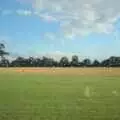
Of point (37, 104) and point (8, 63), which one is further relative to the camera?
point (8, 63)

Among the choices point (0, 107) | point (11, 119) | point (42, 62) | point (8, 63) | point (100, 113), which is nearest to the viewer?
point (11, 119)

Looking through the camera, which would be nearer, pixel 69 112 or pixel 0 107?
pixel 69 112

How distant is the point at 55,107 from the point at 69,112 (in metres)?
2.16

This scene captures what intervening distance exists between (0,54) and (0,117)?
13186cm

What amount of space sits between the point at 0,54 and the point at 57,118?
132 meters

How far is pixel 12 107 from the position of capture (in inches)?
882

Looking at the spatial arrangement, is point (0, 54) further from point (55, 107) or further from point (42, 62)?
point (55, 107)

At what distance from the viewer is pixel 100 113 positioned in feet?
66.0

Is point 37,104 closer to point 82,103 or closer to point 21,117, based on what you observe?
point 82,103

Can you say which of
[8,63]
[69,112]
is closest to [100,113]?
[69,112]

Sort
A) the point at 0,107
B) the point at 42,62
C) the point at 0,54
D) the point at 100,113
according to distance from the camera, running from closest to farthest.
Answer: the point at 100,113 < the point at 0,107 < the point at 42,62 < the point at 0,54

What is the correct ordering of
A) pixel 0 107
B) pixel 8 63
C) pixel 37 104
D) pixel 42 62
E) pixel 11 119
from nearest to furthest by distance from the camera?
1. pixel 11 119
2. pixel 0 107
3. pixel 37 104
4. pixel 8 63
5. pixel 42 62

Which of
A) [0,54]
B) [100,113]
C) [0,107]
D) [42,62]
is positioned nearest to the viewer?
[100,113]

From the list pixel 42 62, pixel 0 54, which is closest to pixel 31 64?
pixel 42 62
